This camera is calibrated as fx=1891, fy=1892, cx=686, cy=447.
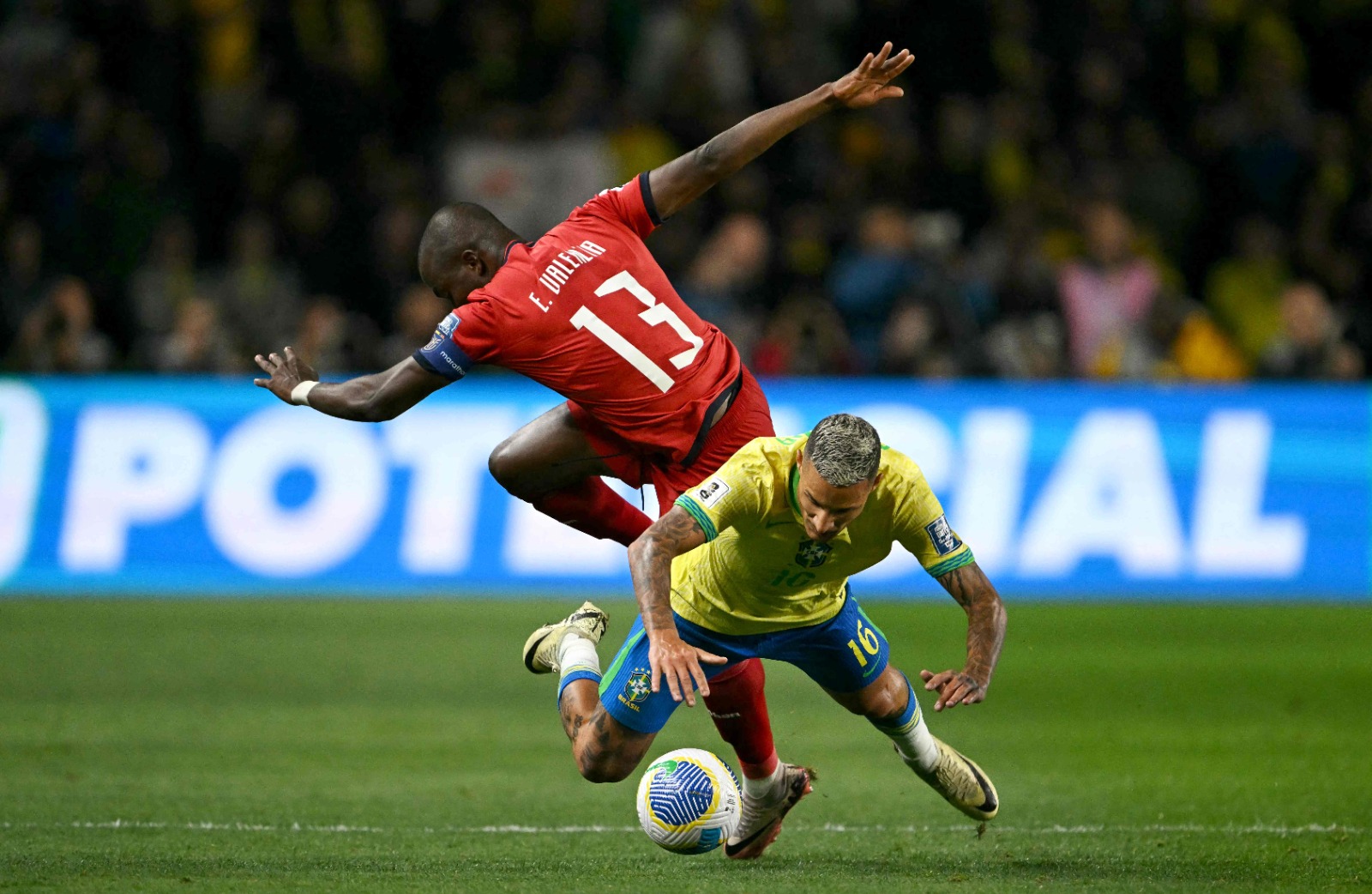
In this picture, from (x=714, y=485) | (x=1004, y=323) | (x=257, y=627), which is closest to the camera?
(x=714, y=485)

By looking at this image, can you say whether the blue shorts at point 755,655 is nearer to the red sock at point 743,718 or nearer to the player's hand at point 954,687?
the red sock at point 743,718

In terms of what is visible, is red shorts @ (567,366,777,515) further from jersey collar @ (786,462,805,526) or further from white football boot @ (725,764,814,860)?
white football boot @ (725,764,814,860)

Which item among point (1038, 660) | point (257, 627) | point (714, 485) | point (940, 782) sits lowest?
point (257, 627)

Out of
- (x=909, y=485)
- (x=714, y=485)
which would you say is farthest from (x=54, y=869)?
(x=909, y=485)

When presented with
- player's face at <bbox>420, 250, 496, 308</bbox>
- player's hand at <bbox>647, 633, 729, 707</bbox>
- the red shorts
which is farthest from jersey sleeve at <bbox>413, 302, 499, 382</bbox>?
player's hand at <bbox>647, 633, 729, 707</bbox>

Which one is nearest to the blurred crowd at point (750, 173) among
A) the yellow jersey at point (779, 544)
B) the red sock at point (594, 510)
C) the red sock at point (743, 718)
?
the red sock at point (594, 510)

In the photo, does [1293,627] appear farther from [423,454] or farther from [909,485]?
[909,485]

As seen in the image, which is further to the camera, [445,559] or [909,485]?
[445,559]

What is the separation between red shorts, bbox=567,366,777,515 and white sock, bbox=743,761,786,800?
111 centimetres

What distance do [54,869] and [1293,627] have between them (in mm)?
9726

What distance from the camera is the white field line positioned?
23.7 ft

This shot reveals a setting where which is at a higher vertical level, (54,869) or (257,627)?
(54,869)

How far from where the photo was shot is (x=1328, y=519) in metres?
14.2

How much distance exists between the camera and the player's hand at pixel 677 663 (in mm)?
5703
